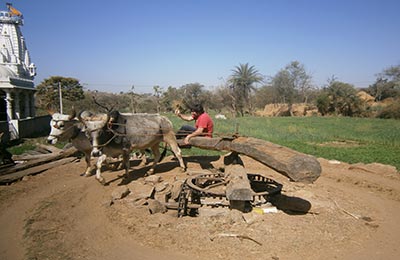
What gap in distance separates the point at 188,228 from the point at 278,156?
2.27 metres

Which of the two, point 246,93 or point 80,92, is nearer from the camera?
point 80,92

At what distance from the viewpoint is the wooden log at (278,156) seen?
15.9ft

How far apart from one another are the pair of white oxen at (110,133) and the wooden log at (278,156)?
2.55 meters

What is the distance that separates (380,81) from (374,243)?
60116 millimetres

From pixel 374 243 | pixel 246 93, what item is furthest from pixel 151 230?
pixel 246 93

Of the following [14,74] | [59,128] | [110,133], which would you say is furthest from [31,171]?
[14,74]

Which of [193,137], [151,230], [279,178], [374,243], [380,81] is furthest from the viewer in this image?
[380,81]

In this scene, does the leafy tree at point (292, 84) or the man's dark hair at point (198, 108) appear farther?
the leafy tree at point (292, 84)

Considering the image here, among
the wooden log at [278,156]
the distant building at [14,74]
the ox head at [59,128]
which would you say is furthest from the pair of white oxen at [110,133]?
the distant building at [14,74]

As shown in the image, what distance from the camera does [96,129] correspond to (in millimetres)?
7648

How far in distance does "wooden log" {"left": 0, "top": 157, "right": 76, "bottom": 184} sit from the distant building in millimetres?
6312

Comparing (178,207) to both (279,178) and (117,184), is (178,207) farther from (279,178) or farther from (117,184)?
(279,178)

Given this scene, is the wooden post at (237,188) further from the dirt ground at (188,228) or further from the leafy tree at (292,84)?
the leafy tree at (292,84)

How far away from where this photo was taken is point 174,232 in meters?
5.43
